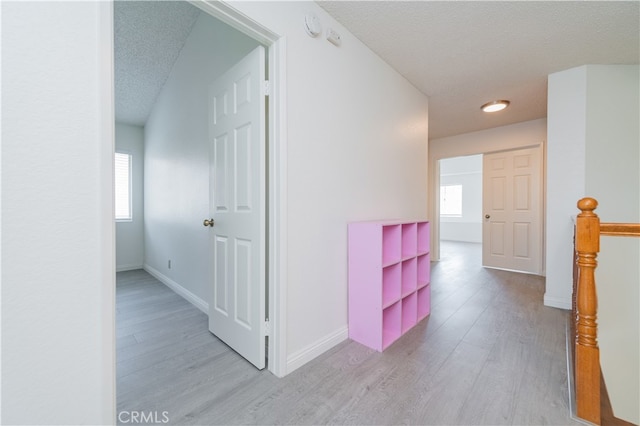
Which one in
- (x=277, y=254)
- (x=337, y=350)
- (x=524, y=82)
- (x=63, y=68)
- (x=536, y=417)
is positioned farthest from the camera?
(x=524, y=82)

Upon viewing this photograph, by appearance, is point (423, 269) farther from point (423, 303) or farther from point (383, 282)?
point (383, 282)

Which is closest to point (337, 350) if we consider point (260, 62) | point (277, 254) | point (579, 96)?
point (277, 254)

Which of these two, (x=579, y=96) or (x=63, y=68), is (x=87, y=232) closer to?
(x=63, y=68)

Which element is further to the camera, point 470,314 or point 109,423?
point 470,314

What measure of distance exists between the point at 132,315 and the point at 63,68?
2.38 meters

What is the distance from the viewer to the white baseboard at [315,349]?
164 cm

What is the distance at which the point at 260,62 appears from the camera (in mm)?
1595

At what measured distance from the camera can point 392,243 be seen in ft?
7.06

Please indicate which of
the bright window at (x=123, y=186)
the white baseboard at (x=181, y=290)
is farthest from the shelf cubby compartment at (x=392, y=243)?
the bright window at (x=123, y=186)

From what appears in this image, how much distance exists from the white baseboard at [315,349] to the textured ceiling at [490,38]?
2.34 m

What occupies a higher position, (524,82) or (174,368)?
(524,82)

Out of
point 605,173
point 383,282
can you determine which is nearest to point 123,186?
point 383,282

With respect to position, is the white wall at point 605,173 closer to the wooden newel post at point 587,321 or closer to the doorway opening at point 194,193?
the wooden newel post at point 587,321

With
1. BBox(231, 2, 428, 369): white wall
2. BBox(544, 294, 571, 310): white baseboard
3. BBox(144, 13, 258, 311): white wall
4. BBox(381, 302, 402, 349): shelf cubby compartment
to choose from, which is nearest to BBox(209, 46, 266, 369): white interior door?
BBox(231, 2, 428, 369): white wall
